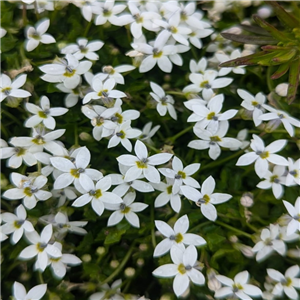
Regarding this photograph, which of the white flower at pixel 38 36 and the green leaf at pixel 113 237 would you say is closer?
the green leaf at pixel 113 237

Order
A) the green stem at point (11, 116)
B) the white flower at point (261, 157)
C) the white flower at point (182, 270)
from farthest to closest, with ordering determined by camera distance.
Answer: the green stem at point (11, 116) → the white flower at point (261, 157) → the white flower at point (182, 270)

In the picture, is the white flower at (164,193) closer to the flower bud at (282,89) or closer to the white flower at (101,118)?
the white flower at (101,118)

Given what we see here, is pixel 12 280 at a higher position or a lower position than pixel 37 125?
lower

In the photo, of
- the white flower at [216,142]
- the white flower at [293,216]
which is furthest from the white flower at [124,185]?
the white flower at [293,216]

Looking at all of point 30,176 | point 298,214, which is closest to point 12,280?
point 30,176

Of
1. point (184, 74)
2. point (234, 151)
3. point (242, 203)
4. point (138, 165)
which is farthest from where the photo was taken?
point (184, 74)

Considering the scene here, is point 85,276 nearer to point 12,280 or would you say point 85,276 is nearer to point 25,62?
point 12,280

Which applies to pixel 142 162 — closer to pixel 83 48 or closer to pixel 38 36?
pixel 83 48

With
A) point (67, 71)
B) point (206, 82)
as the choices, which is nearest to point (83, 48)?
point (67, 71)
